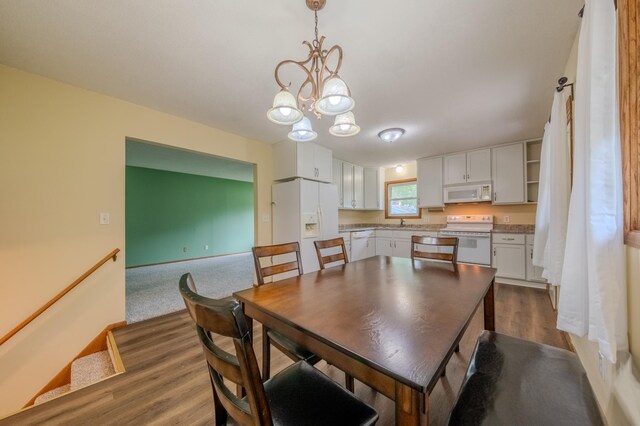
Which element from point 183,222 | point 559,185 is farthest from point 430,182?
point 183,222

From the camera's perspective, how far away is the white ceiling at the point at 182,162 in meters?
4.21

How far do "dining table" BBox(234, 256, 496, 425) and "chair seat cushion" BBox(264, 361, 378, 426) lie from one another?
21 centimetres

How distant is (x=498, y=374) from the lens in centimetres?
99

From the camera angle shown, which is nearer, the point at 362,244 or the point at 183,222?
the point at 362,244

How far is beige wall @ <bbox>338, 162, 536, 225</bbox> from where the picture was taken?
393cm

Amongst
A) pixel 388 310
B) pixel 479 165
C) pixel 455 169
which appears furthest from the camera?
pixel 455 169

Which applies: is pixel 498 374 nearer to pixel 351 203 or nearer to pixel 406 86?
pixel 406 86

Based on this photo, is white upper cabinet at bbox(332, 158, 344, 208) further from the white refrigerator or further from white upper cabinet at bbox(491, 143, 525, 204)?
white upper cabinet at bbox(491, 143, 525, 204)

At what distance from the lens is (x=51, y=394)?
6.30 ft

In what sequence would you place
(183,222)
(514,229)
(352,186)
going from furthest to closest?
(183,222) < (352,186) < (514,229)

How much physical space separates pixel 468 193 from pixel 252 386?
4.60 meters

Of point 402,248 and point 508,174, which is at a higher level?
point 508,174

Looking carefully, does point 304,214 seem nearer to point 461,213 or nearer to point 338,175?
point 338,175

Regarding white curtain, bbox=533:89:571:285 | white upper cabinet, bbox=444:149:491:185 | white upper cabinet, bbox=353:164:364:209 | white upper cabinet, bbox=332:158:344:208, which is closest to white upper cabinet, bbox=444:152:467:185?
white upper cabinet, bbox=444:149:491:185
